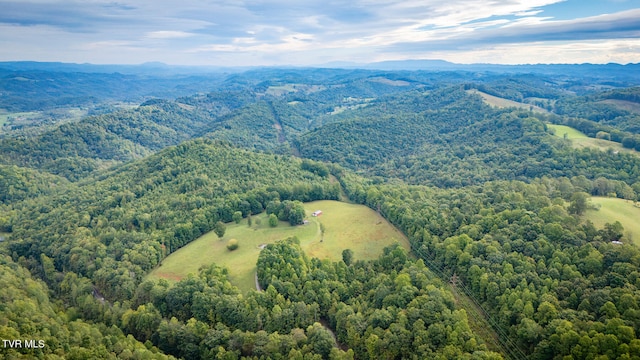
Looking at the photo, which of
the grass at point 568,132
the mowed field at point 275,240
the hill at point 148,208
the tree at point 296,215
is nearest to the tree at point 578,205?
the mowed field at point 275,240

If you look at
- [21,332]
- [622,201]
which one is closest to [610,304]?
[622,201]

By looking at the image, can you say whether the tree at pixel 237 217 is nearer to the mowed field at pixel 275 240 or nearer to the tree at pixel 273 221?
the mowed field at pixel 275 240

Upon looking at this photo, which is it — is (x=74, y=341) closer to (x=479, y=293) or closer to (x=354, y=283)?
(x=354, y=283)

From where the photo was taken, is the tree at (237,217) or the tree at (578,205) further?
the tree at (237,217)

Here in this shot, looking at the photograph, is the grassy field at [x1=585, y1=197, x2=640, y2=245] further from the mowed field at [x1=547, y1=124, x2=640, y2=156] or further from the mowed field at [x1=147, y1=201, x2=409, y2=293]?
the mowed field at [x1=547, y1=124, x2=640, y2=156]

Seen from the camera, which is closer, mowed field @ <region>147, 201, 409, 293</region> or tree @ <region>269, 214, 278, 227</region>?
mowed field @ <region>147, 201, 409, 293</region>

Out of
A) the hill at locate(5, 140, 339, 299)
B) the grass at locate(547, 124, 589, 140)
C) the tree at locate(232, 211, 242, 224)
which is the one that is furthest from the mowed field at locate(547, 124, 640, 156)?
the tree at locate(232, 211, 242, 224)

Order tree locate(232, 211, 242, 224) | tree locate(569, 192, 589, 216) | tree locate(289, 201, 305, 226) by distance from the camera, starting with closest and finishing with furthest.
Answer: tree locate(569, 192, 589, 216) < tree locate(289, 201, 305, 226) < tree locate(232, 211, 242, 224)

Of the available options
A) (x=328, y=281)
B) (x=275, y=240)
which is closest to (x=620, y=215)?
(x=328, y=281)
